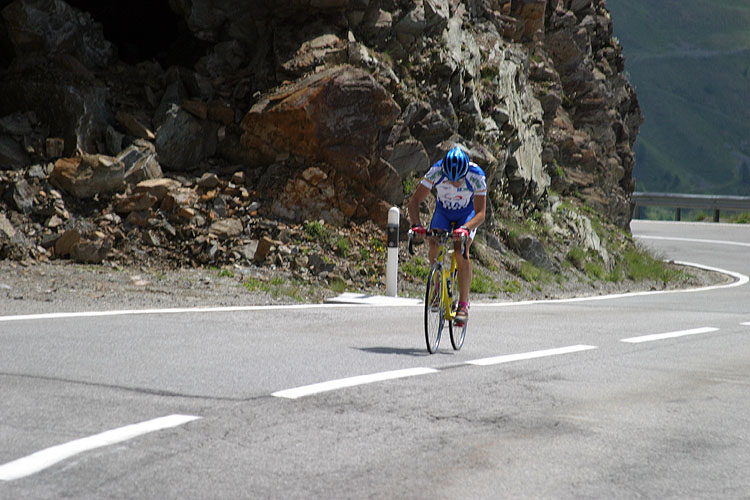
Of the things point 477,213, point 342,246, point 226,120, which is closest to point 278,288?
point 342,246

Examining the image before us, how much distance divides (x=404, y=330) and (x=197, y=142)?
715 centimetres

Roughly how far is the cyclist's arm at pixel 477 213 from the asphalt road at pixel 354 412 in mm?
1120

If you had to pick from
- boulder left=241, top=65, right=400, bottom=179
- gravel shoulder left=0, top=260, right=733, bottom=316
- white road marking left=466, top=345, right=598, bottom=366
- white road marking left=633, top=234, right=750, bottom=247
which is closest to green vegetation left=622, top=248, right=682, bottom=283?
gravel shoulder left=0, top=260, right=733, bottom=316

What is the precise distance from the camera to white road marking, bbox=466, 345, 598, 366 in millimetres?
7152

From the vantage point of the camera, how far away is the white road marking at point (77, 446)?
12.7 feet

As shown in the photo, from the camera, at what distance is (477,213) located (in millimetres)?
7852

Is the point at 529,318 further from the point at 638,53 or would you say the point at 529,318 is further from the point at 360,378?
the point at 638,53

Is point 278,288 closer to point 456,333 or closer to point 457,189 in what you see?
point 456,333

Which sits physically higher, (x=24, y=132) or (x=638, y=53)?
(x=638, y=53)

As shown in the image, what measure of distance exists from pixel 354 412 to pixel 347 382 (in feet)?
2.76

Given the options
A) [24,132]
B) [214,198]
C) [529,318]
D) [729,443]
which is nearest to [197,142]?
[214,198]

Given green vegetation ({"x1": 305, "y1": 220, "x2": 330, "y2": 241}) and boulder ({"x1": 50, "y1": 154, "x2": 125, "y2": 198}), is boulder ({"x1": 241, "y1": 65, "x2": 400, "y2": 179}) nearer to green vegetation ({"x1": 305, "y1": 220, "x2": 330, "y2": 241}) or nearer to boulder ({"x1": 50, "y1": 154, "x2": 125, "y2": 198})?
green vegetation ({"x1": 305, "y1": 220, "x2": 330, "y2": 241})

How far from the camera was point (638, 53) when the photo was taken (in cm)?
14375

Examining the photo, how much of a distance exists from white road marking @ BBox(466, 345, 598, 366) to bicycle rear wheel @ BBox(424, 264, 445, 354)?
50 cm
